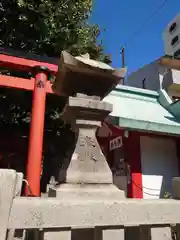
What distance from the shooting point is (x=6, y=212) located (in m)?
1.65

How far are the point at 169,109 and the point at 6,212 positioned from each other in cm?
882

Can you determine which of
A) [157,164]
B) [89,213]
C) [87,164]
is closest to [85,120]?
[87,164]

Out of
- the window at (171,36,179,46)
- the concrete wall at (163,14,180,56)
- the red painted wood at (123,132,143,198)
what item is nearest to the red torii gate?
the red painted wood at (123,132,143,198)

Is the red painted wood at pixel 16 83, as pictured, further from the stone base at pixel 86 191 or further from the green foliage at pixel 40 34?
the stone base at pixel 86 191

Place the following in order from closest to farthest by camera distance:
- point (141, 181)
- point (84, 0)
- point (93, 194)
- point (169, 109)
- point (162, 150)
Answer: point (93, 194) → point (141, 181) → point (162, 150) → point (84, 0) → point (169, 109)

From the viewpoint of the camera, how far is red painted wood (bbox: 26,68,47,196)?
19.6 feet

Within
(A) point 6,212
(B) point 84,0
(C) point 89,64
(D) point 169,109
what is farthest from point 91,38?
(A) point 6,212

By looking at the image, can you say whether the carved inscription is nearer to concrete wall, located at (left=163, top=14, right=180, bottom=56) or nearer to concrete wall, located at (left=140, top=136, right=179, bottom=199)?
concrete wall, located at (left=140, top=136, right=179, bottom=199)

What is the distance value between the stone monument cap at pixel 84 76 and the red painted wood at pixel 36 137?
337 cm

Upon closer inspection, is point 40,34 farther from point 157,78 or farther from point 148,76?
point 148,76

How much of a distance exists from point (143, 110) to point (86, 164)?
6.80m

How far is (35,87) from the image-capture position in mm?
6844

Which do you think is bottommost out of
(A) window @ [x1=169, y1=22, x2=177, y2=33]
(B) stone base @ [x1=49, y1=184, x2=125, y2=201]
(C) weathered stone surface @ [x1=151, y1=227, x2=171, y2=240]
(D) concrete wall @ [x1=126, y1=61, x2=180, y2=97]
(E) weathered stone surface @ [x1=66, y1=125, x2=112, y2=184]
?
(C) weathered stone surface @ [x1=151, y1=227, x2=171, y2=240]

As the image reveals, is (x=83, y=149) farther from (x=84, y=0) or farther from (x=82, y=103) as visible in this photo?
(x=84, y=0)
